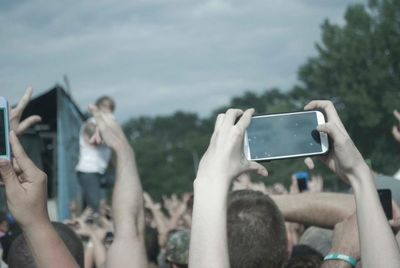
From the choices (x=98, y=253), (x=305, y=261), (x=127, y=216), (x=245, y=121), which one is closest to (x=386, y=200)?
(x=305, y=261)

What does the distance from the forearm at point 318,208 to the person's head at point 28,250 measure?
98 centimetres

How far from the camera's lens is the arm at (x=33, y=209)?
244 centimetres

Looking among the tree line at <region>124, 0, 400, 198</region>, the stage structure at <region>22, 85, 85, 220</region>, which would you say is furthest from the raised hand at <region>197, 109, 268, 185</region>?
the tree line at <region>124, 0, 400, 198</region>

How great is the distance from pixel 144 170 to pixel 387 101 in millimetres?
45049

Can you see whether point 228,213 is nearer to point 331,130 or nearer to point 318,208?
Answer: point 331,130

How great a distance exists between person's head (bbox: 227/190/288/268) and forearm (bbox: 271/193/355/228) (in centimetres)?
75

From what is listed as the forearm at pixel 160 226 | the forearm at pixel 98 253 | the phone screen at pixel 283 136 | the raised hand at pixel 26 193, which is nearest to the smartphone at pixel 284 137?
the phone screen at pixel 283 136

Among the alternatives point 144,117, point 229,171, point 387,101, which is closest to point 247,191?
point 229,171

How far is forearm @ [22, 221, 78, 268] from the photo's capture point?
2.47 m

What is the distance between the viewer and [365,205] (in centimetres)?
215

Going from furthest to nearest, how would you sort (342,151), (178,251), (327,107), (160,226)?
(160,226)
(178,251)
(327,107)
(342,151)

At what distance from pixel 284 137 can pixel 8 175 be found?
0.89 metres

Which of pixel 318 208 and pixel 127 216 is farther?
pixel 318 208

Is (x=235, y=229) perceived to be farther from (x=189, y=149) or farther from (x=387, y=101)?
(x=189, y=149)
